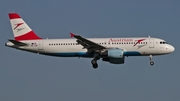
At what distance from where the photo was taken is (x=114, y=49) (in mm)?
65000

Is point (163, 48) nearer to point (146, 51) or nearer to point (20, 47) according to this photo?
point (146, 51)

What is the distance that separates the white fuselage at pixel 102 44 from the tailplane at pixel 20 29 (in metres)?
1.47

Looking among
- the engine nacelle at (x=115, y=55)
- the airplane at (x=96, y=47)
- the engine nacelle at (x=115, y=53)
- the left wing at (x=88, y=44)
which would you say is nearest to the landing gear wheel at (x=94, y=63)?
the airplane at (x=96, y=47)

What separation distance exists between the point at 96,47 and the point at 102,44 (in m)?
1.80

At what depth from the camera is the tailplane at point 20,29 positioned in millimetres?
70750

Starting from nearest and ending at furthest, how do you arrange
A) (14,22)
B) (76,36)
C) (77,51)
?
(76,36)
(77,51)
(14,22)

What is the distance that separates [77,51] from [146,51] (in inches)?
393

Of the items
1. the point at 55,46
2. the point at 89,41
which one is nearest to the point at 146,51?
the point at 89,41

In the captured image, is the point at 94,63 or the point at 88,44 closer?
the point at 88,44

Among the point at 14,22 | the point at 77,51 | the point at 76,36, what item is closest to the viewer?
the point at 76,36

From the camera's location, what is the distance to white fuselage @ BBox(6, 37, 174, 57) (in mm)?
65562

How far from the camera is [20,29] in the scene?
72.1 meters

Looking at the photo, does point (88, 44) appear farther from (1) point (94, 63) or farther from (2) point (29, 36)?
(2) point (29, 36)

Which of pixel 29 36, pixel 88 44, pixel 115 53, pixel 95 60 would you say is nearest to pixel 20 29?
pixel 29 36
